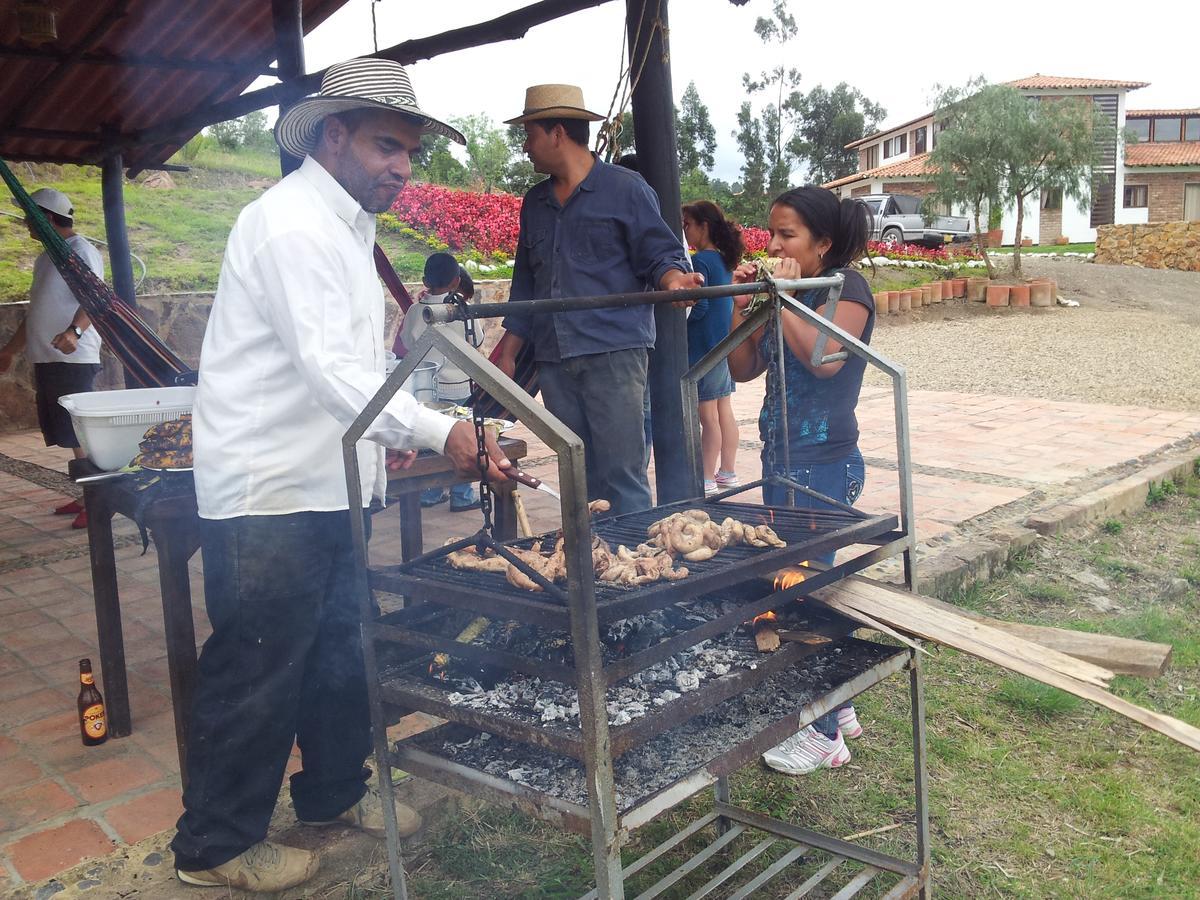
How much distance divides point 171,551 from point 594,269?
6.18 ft

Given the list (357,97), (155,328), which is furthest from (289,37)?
(155,328)

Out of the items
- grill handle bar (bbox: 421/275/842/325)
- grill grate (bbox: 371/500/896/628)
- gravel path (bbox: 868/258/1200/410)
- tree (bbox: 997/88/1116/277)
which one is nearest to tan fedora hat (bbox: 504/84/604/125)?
grill handle bar (bbox: 421/275/842/325)

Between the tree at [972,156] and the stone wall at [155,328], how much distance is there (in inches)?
548

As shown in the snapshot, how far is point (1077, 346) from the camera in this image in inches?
515

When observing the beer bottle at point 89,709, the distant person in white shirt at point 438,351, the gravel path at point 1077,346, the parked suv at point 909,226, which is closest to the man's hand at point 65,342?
the distant person in white shirt at point 438,351

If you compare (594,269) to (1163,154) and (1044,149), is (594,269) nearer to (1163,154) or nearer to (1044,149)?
→ (1044,149)

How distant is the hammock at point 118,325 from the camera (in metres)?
4.27

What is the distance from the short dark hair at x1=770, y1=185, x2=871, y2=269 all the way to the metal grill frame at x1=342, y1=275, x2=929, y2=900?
0.31 meters

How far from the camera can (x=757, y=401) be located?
941 centimetres

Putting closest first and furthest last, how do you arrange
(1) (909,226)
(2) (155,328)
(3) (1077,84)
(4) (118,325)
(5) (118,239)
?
(4) (118,325) → (5) (118,239) → (2) (155,328) → (1) (909,226) → (3) (1077,84)

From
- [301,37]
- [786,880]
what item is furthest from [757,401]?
[786,880]

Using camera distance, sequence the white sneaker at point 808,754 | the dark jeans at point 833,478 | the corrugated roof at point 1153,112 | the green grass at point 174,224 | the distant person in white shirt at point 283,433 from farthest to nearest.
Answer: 1. the corrugated roof at point 1153,112
2. the green grass at point 174,224
3. the white sneaker at point 808,754
4. the dark jeans at point 833,478
5. the distant person in white shirt at point 283,433

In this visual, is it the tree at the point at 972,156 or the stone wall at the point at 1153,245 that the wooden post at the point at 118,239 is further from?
the stone wall at the point at 1153,245

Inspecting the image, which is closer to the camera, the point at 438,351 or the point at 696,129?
the point at 438,351
